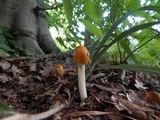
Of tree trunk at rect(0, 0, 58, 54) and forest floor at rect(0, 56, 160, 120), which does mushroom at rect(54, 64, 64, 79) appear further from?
tree trunk at rect(0, 0, 58, 54)

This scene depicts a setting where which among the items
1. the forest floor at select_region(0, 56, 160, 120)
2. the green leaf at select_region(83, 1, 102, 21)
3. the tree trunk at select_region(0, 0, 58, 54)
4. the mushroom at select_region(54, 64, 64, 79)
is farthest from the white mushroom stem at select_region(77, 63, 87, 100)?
the tree trunk at select_region(0, 0, 58, 54)

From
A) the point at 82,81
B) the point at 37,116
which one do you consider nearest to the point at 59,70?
the point at 82,81

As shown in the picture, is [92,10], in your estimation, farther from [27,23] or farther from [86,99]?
[27,23]

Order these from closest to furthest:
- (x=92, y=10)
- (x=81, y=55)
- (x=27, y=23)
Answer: (x=81, y=55) → (x=92, y=10) → (x=27, y=23)

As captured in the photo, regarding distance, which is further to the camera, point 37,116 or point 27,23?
point 27,23

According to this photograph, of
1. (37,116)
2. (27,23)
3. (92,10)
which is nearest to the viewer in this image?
(37,116)

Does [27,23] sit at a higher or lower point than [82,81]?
higher

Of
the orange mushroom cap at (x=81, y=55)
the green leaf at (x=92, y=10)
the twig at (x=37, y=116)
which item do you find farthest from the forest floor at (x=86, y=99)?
the green leaf at (x=92, y=10)
